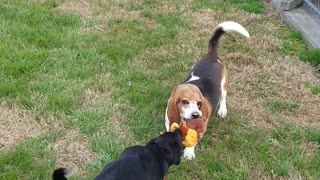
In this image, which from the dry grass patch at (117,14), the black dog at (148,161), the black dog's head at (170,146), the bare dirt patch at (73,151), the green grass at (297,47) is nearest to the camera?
the black dog at (148,161)

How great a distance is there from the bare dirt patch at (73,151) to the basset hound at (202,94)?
680 mm

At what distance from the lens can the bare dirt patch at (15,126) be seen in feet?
13.6

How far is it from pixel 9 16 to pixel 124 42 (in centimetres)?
151

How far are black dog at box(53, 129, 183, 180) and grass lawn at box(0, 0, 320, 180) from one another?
59cm

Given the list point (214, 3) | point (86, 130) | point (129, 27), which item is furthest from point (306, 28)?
point (86, 130)

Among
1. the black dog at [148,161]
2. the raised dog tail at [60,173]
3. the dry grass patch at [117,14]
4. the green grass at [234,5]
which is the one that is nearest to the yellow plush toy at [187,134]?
the black dog at [148,161]

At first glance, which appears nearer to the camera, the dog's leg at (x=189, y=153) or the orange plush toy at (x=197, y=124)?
the orange plush toy at (x=197, y=124)

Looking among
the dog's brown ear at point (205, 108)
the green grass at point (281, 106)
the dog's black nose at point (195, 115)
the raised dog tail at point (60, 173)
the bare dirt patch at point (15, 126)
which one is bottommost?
the green grass at point (281, 106)

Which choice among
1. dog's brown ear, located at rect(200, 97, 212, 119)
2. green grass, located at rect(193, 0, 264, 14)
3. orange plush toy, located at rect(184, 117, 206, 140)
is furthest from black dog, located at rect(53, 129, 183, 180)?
green grass, located at rect(193, 0, 264, 14)

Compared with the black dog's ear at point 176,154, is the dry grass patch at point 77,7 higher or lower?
lower

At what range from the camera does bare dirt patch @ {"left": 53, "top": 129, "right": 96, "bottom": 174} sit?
397 cm

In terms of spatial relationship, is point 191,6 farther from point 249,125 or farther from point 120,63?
point 249,125

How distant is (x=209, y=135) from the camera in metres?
4.46

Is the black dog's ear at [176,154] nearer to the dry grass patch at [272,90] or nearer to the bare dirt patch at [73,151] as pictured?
the bare dirt patch at [73,151]
